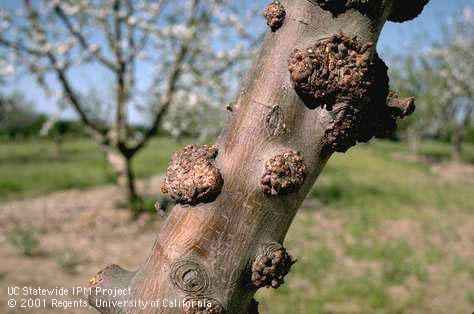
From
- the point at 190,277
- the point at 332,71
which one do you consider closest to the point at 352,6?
the point at 332,71

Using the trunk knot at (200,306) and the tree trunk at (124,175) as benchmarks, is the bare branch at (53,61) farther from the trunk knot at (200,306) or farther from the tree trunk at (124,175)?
the trunk knot at (200,306)

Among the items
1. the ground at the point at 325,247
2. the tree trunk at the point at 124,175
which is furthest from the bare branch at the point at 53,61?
the ground at the point at 325,247

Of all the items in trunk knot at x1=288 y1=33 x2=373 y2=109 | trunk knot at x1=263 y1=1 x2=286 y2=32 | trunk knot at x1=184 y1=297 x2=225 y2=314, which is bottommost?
trunk knot at x1=184 y1=297 x2=225 y2=314

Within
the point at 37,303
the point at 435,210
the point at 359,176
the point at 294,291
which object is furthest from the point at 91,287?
the point at 359,176

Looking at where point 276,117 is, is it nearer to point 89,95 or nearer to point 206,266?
point 206,266

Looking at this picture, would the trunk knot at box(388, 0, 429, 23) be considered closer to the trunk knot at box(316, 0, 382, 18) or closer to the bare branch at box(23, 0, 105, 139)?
the trunk knot at box(316, 0, 382, 18)

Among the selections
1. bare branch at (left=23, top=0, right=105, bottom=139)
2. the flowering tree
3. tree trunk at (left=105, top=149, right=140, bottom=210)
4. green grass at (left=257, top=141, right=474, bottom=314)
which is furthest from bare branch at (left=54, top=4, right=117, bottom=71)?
the flowering tree

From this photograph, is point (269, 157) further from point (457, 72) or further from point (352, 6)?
point (457, 72)
